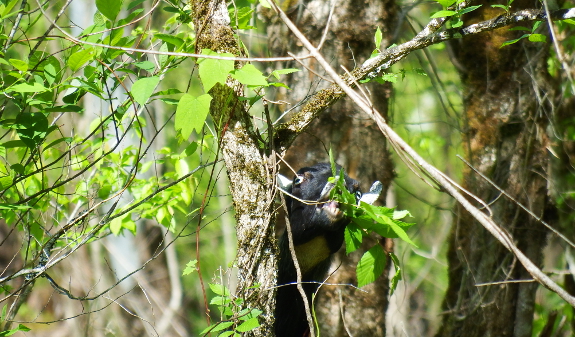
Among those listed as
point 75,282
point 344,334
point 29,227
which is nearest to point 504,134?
point 344,334

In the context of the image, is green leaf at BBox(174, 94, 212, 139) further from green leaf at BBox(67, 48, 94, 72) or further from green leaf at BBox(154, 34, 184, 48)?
green leaf at BBox(67, 48, 94, 72)

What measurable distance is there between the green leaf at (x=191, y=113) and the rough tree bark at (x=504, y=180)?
3.18m

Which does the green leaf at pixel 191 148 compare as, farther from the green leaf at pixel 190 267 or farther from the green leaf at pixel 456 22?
the green leaf at pixel 456 22

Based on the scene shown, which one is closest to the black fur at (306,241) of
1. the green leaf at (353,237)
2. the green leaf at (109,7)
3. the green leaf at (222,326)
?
the green leaf at (353,237)

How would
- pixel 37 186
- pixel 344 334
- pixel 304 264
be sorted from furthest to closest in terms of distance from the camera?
1. pixel 344 334
2. pixel 304 264
3. pixel 37 186

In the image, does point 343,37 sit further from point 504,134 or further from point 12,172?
point 12,172

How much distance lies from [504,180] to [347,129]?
1502 mm

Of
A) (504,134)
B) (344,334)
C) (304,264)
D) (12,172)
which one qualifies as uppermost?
(12,172)

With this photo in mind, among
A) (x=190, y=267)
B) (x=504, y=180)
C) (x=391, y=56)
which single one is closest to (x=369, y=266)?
(x=190, y=267)

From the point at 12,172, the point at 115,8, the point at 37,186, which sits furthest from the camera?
the point at 37,186

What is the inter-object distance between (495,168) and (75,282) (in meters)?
8.44

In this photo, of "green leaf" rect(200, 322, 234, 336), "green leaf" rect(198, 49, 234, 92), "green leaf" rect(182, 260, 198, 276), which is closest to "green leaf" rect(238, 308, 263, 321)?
"green leaf" rect(200, 322, 234, 336)

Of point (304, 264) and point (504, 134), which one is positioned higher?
point (504, 134)

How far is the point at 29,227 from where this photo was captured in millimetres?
2838
